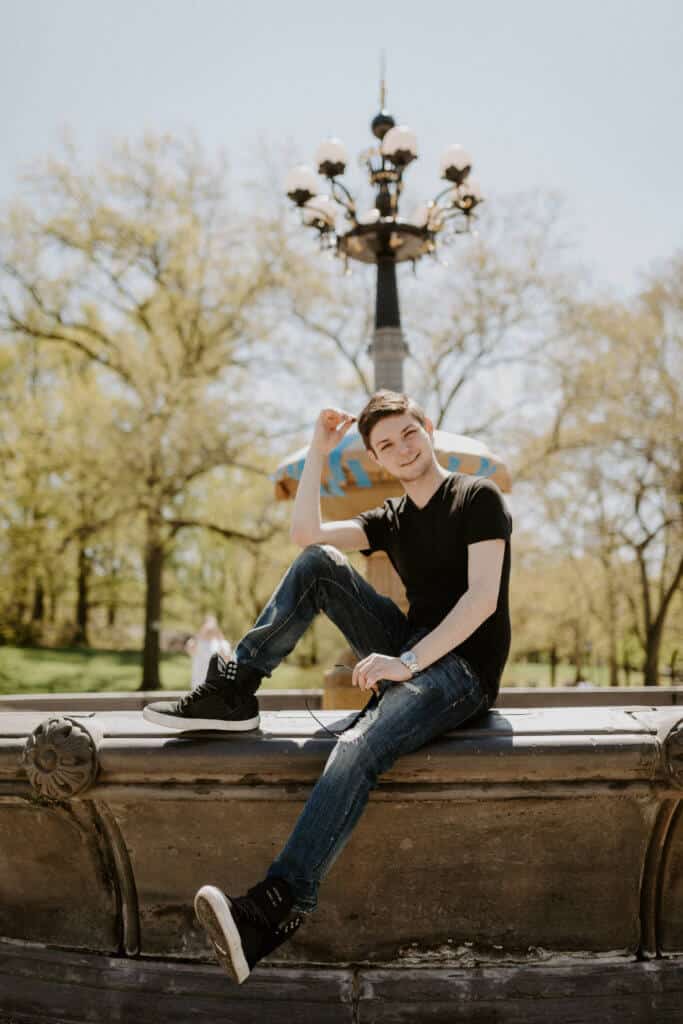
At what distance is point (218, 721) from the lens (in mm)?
2441

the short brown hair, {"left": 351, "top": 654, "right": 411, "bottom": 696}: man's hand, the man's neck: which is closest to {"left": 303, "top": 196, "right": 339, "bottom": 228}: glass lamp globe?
the short brown hair

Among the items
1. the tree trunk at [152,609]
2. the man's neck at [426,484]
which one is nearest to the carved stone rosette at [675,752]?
the man's neck at [426,484]

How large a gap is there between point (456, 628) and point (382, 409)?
0.77 metres

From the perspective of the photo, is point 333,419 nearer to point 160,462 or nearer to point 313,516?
point 313,516

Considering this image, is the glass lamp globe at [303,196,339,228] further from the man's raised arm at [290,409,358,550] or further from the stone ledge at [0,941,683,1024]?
the stone ledge at [0,941,683,1024]

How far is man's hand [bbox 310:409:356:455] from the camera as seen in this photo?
3039 mm

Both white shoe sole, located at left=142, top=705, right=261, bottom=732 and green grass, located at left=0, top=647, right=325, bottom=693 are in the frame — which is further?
green grass, located at left=0, top=647, right=325, bottom=693

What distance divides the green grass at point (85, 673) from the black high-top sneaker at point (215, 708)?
1732cm

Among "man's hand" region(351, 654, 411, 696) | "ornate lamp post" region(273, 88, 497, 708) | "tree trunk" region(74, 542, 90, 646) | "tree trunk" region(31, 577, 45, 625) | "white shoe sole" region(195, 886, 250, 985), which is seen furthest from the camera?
"tree trunk" region(74, 542, 90, 646)

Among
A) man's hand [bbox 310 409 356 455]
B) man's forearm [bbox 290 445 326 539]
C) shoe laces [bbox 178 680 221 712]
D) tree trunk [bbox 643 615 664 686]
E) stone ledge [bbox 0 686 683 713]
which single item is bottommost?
tree trunk [bbox 643 615 664 686]

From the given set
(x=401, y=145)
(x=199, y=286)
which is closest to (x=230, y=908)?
(x=401, y=145)

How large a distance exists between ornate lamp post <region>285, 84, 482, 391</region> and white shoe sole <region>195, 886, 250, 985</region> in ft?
21.3

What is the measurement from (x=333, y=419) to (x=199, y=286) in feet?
57.8

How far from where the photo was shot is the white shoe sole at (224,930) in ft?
6.66
